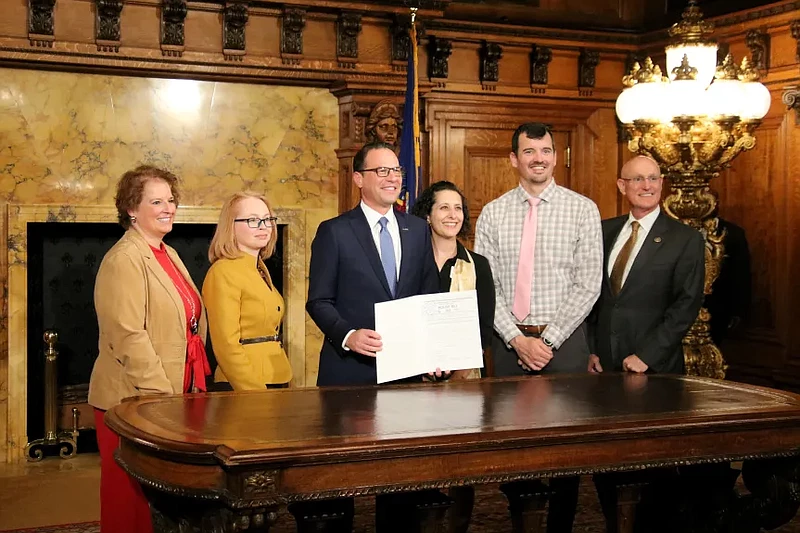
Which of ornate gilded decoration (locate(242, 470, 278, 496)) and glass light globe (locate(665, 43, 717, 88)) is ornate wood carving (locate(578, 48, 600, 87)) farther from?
ornate gilded decoration (locate(242, 470, 278, 496))

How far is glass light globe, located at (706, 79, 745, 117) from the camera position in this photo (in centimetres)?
532

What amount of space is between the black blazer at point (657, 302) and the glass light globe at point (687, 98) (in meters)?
1.02

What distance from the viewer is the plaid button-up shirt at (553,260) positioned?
4160 millimetres

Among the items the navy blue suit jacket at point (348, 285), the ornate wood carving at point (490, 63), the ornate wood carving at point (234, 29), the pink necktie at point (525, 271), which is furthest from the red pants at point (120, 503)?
the ornate wood carving at point (490, 63)

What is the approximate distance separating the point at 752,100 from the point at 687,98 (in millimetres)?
337

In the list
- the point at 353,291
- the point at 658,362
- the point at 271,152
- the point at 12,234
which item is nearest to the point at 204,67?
the point at 271,152

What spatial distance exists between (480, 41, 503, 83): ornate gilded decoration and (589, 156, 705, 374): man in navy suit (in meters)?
2.22

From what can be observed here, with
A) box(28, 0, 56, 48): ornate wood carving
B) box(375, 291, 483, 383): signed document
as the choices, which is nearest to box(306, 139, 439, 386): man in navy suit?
box(375, 291, 483, 383): signed document

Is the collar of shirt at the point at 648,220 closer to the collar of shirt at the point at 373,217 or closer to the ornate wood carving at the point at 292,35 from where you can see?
the collar of shirt at the point at 373,217

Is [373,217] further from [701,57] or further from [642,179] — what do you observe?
[701,57]

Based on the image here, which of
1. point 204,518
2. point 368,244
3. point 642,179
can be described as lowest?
point 204,518

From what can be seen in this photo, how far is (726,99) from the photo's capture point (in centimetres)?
532

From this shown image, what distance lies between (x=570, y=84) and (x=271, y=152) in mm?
2068

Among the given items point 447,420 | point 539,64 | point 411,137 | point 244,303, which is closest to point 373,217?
point 244,303
